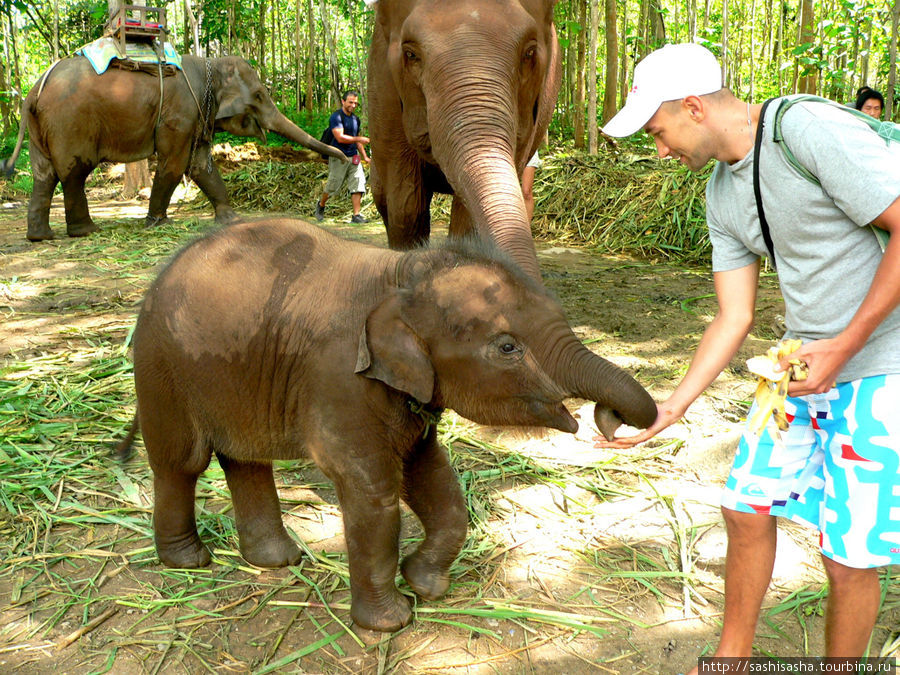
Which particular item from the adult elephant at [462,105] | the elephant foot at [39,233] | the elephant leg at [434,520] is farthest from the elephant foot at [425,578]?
the elephant foot at [39,233]

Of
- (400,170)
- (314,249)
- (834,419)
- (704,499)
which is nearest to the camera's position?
(834,419)

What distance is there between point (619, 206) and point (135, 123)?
5.99 metres

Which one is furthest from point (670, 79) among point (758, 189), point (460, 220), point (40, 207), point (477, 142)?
point (40, 207)

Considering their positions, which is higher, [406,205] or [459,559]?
[406,205]

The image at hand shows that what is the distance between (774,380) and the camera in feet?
6.73

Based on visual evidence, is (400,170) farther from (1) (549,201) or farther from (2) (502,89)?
(1) (549,201)

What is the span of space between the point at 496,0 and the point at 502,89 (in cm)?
48

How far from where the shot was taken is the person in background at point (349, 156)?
11.6 m

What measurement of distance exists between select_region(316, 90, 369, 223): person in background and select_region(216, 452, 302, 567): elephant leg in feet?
29.0

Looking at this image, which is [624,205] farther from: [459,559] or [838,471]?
[838,471]

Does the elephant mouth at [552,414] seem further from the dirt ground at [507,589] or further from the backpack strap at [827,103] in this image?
the backpack strap at [827,103]

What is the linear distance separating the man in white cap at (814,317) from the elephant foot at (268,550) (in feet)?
4.55

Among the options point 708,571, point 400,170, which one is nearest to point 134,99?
point 400,170

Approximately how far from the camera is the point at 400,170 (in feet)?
15.9
